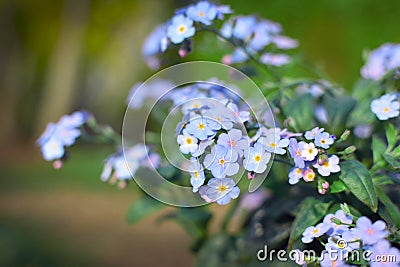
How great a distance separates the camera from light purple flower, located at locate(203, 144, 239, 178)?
98 centimetres

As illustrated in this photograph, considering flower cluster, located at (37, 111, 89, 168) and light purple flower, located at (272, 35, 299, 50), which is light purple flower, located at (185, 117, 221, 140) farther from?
light purple flower, located at (272, 35, 299, 50)

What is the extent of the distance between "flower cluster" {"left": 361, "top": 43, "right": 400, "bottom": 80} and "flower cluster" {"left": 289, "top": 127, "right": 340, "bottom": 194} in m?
0.51

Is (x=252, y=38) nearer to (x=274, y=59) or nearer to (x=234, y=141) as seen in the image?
(x=274, y=59)

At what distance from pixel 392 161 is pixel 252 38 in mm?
522

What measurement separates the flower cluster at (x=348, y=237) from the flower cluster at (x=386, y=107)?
237mm

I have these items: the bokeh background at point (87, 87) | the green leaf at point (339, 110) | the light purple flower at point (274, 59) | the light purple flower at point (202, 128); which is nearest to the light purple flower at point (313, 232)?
the light purple flower at point (202, 128)

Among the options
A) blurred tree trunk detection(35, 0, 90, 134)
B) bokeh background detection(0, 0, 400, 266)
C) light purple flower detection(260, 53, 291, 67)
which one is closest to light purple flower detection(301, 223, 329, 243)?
light purple flower detection(260, 53, 291, 67)

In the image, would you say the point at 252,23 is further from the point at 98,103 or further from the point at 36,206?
the point at 98,103

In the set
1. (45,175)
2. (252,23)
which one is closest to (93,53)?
(45,175)

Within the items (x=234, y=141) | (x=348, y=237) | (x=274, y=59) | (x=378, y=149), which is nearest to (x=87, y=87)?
(x=274, y=59)

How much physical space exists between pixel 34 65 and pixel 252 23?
20.7 ft

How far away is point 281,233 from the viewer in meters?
1.26

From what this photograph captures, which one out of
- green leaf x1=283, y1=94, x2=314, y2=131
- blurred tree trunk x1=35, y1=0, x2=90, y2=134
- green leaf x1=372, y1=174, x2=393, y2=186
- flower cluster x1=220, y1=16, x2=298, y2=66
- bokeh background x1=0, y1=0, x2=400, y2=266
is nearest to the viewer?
green leaf x1=372, y1=174, x2=393, y2=186

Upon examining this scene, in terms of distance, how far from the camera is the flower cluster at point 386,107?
1.14 metres
